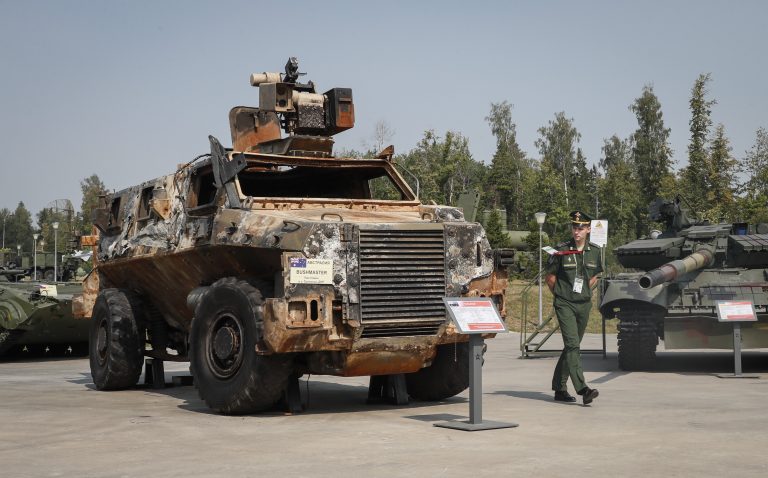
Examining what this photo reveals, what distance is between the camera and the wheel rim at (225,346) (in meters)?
9.58

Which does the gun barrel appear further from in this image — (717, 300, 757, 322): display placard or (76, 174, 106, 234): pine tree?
(76, 174, 106, 234): pine tree

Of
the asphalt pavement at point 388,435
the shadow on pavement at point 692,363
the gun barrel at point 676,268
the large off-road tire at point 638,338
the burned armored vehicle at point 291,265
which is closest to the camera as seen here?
the asphalt pavement at point 388,435

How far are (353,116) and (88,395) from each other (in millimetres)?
4410

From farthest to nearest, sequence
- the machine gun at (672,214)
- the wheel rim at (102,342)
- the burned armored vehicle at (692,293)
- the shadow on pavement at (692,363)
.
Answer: the machine gun at (672,214)
the shadow on pavement at (692,363)
the burned armored vehicle at (692,293)
the wheel rim at (102,342)

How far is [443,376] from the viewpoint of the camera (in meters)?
10.8

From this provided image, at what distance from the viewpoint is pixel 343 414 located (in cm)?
986

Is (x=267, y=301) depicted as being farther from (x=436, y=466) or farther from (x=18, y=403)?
(x=18, y=403)

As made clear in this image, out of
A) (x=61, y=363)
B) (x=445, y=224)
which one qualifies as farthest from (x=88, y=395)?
(x=61, y=363)

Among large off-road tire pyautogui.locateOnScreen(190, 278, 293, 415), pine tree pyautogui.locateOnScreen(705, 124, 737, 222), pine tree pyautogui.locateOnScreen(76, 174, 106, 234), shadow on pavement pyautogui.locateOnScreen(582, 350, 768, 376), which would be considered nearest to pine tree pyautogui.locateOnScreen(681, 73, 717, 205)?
pine tree pyautogui.locateOnScreen(705, 124, 737, 222)

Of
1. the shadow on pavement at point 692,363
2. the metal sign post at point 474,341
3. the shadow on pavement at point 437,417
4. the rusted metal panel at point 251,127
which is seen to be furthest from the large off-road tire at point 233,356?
the shadow on pavement at point 692,363

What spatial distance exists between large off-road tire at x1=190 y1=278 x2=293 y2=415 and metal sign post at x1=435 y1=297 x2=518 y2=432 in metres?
1.59

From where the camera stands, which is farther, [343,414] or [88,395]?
[88,395]

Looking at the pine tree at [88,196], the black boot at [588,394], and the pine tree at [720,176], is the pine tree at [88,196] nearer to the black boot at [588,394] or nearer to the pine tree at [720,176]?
the pine tree at [720,176]

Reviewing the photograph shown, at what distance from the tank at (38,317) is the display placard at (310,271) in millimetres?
9344
